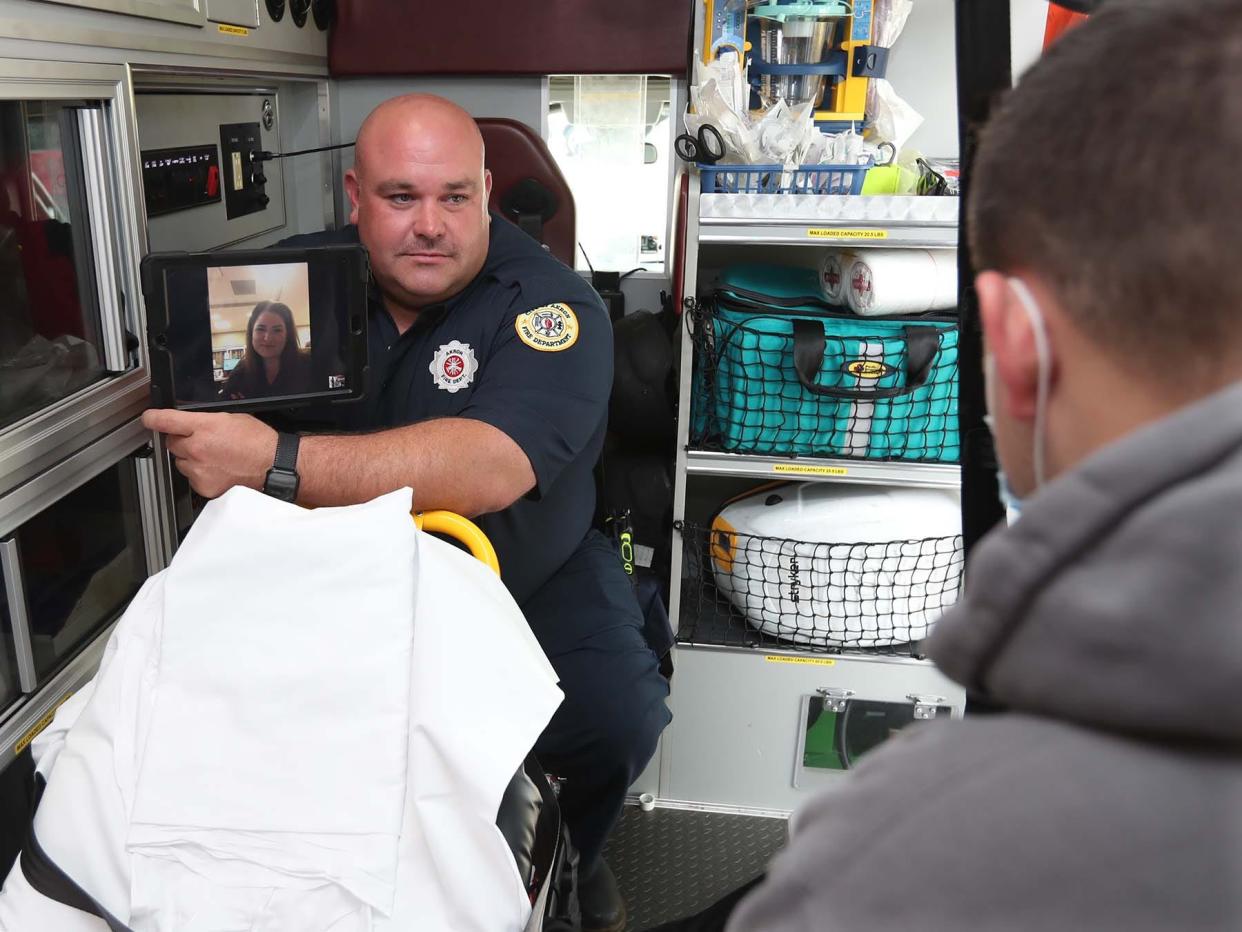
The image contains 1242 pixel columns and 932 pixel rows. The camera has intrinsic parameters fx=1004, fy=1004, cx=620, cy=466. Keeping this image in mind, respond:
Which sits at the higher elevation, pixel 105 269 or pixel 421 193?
pixel 421 193

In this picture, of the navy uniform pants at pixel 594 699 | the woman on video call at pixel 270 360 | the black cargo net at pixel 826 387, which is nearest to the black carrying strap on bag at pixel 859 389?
the black cargo net at pixel 826 387

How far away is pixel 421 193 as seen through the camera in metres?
1.83

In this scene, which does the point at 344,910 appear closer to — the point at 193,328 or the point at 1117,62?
the point at 193,328

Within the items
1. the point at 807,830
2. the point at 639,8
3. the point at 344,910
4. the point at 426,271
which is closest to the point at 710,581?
the point at 426,271

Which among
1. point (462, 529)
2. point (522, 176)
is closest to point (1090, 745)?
point (462, 529)

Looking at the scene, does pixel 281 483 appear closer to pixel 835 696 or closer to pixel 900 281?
pixel 900 281

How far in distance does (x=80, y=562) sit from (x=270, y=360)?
1.77 ft

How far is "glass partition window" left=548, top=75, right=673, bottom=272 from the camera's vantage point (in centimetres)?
246

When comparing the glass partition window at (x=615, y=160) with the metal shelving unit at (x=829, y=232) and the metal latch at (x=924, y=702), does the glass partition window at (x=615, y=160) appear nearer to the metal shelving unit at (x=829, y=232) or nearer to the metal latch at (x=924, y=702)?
the metal shelving unit at (x=829, y=232)

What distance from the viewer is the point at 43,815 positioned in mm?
989

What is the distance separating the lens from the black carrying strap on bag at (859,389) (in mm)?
1930

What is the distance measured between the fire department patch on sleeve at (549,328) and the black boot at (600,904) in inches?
40.4

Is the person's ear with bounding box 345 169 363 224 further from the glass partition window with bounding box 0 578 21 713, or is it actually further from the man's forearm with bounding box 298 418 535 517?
the glass partition window with bounding box 0 578 21 713

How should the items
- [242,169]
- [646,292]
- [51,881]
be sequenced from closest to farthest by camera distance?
[51,881], [242,169], [646,292]
